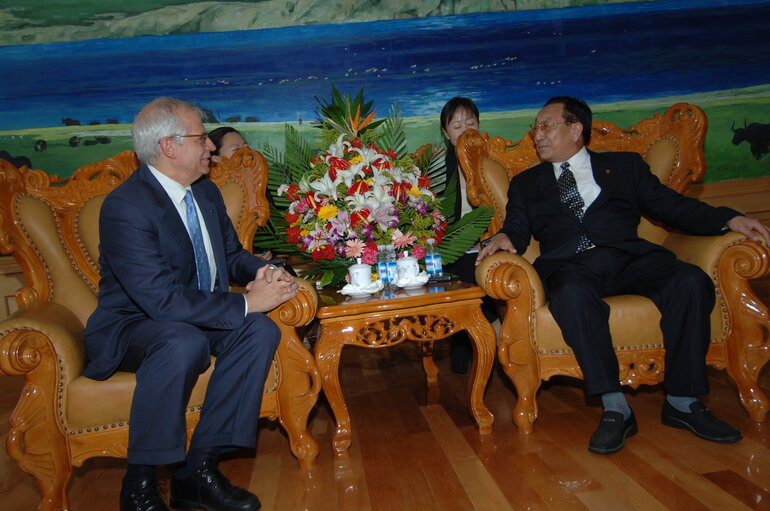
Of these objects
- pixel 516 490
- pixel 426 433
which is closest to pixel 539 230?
pixel 426 433

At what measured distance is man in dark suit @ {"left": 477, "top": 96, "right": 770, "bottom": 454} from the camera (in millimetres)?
2219

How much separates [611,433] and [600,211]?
1.08m

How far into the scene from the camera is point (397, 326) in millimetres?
2303

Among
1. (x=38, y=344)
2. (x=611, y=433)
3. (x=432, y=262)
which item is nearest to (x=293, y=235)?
(x=432, y=262)

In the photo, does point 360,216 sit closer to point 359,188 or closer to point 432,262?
point 359,188

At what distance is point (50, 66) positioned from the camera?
13.9 feet

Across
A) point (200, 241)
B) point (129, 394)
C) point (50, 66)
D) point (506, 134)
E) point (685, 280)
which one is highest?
point (50, 66)

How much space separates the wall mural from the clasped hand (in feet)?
8.24

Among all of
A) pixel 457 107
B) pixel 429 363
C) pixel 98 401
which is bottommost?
pixel 429 363

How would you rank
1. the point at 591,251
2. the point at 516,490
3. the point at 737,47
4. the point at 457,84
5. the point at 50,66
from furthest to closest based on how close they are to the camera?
the point at 737,47
the point at 457,84
the point at 50,66
the point at 591,251
the point at 516,490

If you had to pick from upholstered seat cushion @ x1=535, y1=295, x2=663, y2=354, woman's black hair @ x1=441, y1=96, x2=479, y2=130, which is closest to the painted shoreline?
woman's black hair @ x1=441, y1=96, x2=479, y2=130

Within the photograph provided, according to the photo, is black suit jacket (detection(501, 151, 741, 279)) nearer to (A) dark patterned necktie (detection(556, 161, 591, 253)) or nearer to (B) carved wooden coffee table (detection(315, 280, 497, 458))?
(A) dark patterned necktie (detection(556, 161, 591, 253))

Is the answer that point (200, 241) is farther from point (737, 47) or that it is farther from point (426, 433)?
point (737, 47)

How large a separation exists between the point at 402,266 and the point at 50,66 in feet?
11.3
